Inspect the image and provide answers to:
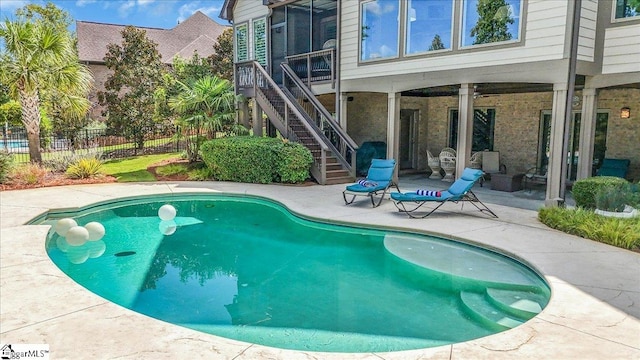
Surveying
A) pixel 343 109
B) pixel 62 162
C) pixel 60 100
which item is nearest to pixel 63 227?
pixel 62 162

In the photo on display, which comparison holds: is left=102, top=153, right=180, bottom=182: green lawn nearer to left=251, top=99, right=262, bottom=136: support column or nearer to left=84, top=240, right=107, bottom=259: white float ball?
left=251, top=99, right=262, bottom=136: support column

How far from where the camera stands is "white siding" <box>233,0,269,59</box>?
16.5 meters

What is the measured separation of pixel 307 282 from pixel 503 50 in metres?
7.01

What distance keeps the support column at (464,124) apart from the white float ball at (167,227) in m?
6.74

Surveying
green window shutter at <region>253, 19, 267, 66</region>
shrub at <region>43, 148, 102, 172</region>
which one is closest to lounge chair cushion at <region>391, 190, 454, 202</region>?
green window shutter at <region>253, 19, 267, 66</region>

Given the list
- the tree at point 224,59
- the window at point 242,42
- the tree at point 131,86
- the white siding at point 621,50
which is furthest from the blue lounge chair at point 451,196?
the tree at point 224,59

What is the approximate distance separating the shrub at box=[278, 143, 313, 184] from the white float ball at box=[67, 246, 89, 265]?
6197 mm

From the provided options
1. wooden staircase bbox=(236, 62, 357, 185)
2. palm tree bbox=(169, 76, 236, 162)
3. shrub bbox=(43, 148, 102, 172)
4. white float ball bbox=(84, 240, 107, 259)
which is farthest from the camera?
palm tree bbox=(169, 76, 236, 162)

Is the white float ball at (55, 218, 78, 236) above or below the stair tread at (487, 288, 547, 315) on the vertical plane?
above

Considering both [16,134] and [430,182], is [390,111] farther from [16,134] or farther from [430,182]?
[16,134]

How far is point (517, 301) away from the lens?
5055 millimetres

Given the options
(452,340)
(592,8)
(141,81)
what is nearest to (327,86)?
(592,8)

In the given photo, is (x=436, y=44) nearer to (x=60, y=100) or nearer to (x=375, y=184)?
(x=375, y=184)

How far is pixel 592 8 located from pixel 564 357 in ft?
26.2
